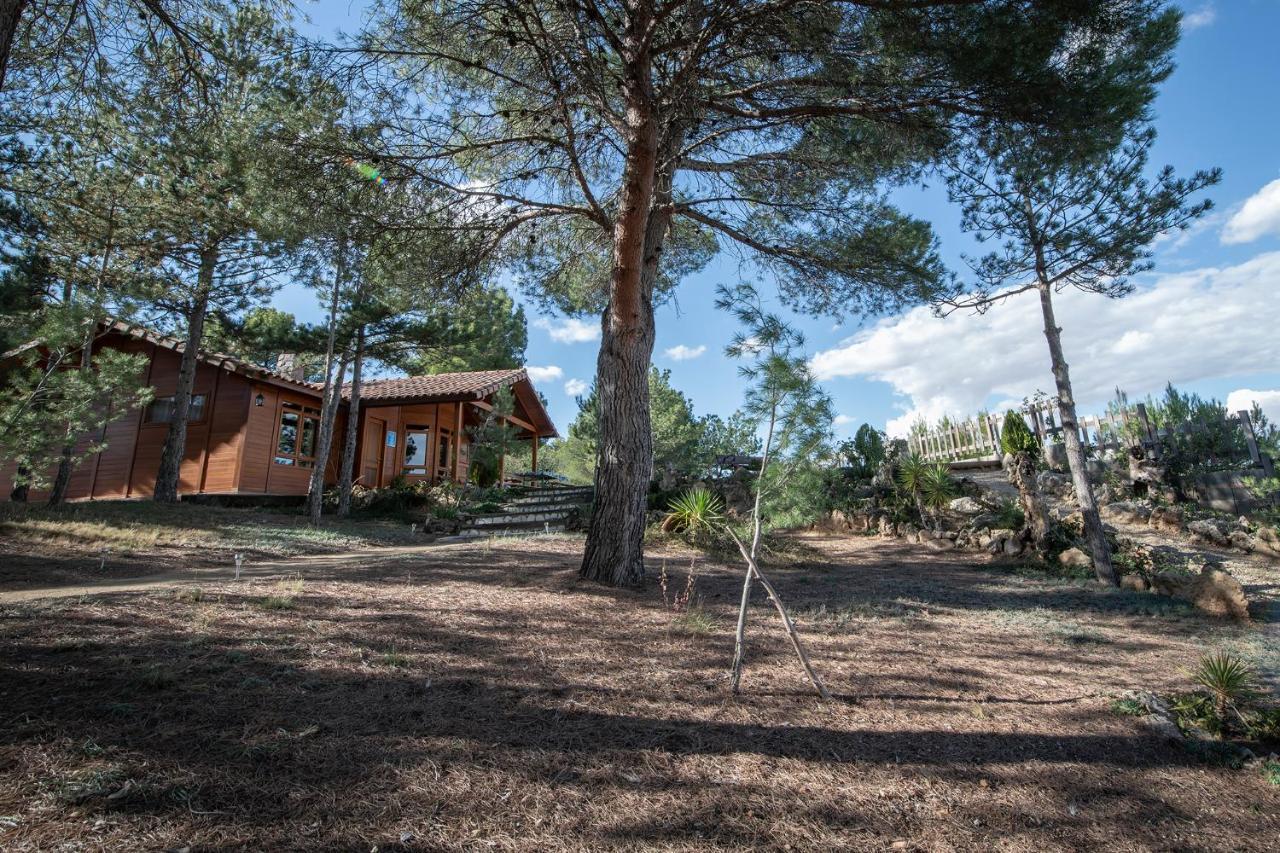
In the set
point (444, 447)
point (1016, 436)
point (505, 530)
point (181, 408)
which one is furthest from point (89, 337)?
point (1016, 436)

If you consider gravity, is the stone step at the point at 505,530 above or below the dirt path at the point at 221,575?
above

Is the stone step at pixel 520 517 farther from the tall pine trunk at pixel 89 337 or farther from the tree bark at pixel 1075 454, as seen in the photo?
the tree bark at pixel 1075 454

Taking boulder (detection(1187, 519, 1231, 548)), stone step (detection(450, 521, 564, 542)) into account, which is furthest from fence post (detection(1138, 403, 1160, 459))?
stone step (detection(450, 521, 564, 542))

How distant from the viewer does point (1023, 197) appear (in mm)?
7703

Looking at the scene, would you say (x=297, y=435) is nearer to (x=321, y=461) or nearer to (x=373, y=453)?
(x=373, y=453)

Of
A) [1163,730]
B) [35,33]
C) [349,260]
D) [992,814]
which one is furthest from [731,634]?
[35,33]

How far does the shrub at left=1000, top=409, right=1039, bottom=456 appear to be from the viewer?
12.8 meters

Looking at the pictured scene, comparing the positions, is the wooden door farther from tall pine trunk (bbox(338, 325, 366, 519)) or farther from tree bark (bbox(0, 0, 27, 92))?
tree bark (bbox(0, 0, 27, 92))

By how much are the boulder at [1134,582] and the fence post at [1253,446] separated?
6.16 meters

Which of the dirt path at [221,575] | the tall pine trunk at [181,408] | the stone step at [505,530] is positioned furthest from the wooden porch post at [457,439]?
the dirt path at [221,575]

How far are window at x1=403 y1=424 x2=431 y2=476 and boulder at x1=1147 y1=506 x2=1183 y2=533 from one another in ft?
61.2

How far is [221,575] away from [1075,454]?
33.8ft

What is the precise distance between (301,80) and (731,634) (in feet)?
20.7

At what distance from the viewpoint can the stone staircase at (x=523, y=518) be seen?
12107 mm
